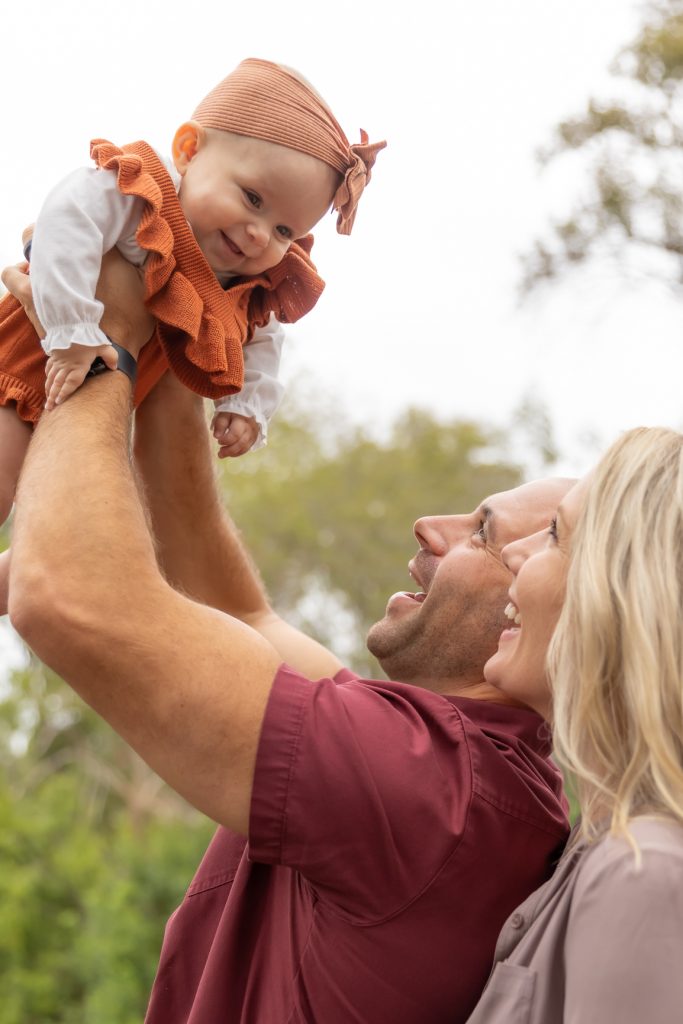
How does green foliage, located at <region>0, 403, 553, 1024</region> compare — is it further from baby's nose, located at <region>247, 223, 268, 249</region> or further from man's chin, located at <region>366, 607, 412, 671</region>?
baby's nose, located at <region>247, 223, 268, 249</region>

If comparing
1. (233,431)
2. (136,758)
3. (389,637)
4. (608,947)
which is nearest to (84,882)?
(136,758)

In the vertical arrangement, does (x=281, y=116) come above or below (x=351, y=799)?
above

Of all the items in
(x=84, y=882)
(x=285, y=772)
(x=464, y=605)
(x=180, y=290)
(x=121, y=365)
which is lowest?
(x=84, y=882)

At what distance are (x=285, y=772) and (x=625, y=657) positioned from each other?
1.81 ft

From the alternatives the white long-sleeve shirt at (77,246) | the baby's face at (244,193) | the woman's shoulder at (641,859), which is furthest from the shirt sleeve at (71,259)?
the woman's shoulder at (641,859)

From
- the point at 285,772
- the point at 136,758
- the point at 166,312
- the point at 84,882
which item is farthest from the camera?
the point at 136,758

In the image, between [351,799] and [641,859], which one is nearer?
[641,859]

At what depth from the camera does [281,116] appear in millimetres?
2580

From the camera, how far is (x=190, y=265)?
2.51m

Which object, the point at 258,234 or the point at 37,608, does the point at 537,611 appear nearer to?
the point at 37,608

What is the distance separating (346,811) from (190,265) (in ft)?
3.63

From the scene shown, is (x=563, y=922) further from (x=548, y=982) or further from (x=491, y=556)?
(x=491, y=556)

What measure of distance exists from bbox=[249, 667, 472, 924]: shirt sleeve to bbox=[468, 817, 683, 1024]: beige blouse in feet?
0.78

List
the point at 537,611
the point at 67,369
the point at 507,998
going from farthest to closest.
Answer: the point at 67,369
the point at 537,611
the point at 507,998
